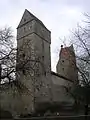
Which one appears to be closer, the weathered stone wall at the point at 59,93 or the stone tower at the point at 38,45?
the stone tower at the point at 38,45

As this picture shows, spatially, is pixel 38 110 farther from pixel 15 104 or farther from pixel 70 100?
pixel 70 100

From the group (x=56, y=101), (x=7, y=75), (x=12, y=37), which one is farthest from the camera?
(x=56, y=101)

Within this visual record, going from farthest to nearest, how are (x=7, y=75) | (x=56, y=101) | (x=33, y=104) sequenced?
(x=56, y=101)
(x=33, y=104)
(x=7, y=75)

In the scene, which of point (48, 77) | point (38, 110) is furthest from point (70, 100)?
point (38, 110)

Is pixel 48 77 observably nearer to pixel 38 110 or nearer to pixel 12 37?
pixel 38 110

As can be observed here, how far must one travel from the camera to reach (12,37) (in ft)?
65.5

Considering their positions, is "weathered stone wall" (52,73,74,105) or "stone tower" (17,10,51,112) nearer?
"stone tower" (17,10,51,112)

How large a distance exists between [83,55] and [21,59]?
5.01 metres

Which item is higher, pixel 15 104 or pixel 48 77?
pixel 48 77

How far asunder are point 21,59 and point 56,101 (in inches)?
1407

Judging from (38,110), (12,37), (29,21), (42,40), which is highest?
(29,21)

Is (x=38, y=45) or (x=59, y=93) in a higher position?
(x=38, y=45)

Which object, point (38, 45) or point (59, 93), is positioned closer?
point (38, 45)

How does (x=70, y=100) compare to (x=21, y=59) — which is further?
(x=70, y=100)
